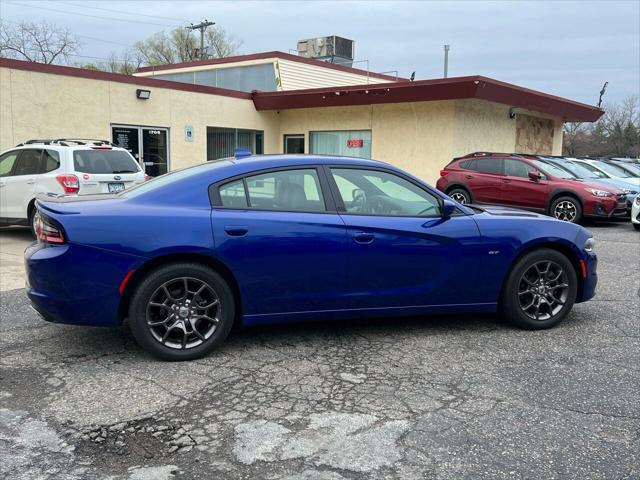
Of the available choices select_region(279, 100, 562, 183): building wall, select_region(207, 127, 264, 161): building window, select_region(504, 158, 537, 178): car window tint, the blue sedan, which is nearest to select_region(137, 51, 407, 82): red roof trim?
select_region(207, 127, 264, 161): building window

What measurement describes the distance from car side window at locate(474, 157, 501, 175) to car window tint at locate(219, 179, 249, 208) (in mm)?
11018

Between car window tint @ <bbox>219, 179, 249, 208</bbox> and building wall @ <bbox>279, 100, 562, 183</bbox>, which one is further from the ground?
building wall @ <bbox>279, 100, 562, 183</bbox>

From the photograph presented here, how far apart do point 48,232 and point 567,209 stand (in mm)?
11690

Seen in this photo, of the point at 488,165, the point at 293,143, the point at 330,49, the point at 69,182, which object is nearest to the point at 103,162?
the point at 69,182

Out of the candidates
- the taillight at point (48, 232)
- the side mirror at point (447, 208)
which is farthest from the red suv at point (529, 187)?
the taillight at point (48, 232)

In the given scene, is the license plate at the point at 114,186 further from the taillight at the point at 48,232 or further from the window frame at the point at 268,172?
the window frame at the point at 268,172

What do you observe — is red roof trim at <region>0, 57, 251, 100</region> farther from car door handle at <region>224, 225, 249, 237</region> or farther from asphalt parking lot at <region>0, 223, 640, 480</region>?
car door handle at <region>224, 225, 249, 237</region>

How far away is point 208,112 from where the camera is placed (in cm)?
1841

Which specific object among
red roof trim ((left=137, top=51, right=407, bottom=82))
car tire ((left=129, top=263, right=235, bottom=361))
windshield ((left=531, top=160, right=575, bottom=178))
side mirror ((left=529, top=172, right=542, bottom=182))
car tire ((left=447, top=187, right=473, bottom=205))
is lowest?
car tire ((left=129, top=263, right=235, bottom=361))

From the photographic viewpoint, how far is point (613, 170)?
17.0 meters

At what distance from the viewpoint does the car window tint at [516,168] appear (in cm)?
1390

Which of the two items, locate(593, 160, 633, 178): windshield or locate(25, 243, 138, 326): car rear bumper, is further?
locate(593, 160, 633, 178): windshield

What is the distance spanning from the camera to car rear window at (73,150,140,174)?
32.6 ft

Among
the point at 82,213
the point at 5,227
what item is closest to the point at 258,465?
the point at 82,213
